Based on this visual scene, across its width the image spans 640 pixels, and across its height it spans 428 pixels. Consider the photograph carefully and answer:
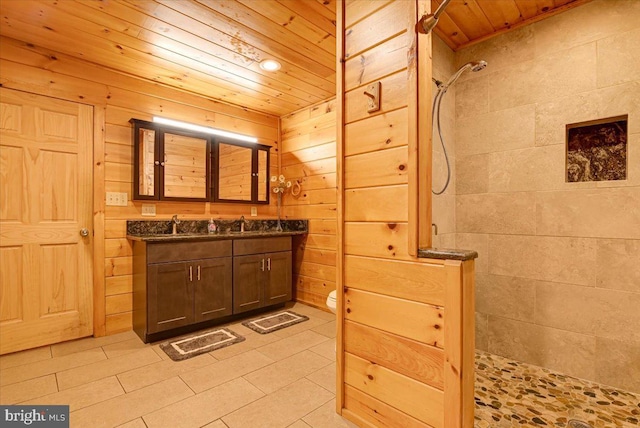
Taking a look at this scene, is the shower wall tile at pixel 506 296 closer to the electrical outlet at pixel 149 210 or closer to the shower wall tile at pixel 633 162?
the shower wall tile at pixel 633 162

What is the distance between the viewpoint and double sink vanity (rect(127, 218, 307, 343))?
8.27 feet

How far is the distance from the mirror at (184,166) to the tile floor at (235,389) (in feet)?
4.88

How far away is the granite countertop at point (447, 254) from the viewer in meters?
1.18

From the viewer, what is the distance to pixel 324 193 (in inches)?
137

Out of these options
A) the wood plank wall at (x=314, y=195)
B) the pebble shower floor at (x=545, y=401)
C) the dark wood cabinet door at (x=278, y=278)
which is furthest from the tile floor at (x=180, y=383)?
the wood plank wall at (x=314, y=195)

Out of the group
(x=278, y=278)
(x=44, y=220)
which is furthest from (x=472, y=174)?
(x=44, y=220)

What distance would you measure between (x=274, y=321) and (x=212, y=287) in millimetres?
719

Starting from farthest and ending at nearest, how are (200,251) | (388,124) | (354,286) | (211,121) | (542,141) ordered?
(211,121)
(200,251)
(542,141)
(354,286)
(388,124)

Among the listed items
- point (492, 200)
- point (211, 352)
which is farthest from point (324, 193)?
point (211, 352)

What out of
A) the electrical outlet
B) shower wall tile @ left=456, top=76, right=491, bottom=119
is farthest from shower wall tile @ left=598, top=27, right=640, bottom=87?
the electrical outlet

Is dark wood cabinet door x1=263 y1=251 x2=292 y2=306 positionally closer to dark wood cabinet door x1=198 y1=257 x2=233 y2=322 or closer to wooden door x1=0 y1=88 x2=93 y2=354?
dark wood cabinet door x1=198 y1=257 x2=233 y2=322

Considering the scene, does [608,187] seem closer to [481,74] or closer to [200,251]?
[481,74]

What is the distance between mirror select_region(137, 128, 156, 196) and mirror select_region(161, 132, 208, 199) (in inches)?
4.3

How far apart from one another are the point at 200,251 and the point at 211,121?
5.06 ft
